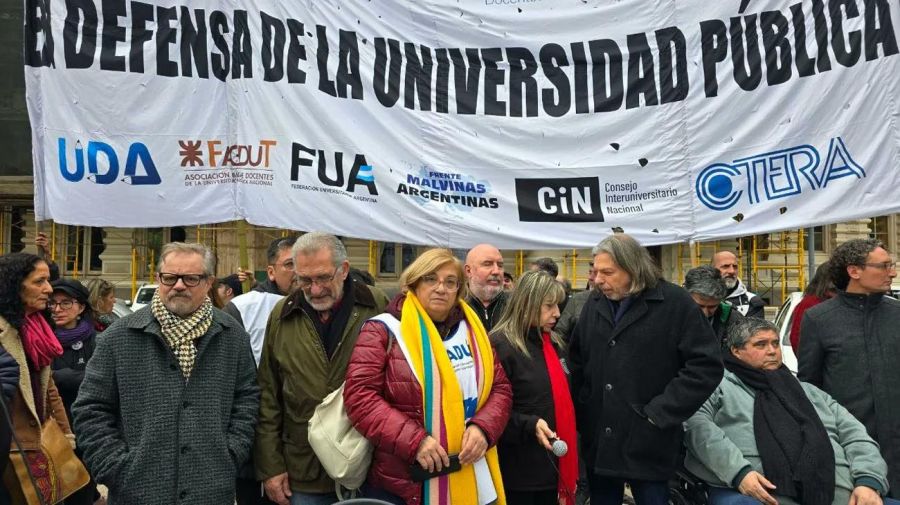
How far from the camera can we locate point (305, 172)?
479cm

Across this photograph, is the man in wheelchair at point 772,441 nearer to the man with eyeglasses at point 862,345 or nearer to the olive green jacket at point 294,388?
the man with eyeglasses at point 862,345

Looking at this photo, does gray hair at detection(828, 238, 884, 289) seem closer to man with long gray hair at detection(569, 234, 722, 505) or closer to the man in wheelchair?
the man in wheelchair

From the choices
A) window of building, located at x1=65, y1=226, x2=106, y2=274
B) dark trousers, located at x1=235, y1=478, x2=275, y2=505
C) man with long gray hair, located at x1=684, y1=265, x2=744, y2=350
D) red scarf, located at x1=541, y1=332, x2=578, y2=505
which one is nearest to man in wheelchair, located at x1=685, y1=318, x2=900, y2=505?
red scarf, located at x1=541, y1=332, x2=578, y2=505

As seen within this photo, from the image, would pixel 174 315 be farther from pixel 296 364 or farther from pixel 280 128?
pixel 280 128

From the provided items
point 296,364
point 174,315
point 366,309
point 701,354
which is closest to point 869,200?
point 701,354

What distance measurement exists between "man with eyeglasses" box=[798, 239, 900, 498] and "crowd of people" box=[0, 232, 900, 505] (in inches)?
0.4

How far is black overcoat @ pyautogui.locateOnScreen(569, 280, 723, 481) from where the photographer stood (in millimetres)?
3488

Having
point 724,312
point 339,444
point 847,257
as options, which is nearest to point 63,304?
point 339,444

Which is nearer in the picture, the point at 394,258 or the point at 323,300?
the point at 323,300

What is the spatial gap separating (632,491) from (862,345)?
1.50 metres

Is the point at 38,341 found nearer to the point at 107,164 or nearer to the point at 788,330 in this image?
the point at 107,164

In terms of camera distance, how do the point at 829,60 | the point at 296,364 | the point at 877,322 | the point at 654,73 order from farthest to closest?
the point at 654,73
the point at 829,60
the point at 877,322
the point at 296,364

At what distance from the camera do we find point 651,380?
11.8 feet

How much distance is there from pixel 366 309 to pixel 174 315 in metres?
0.83
